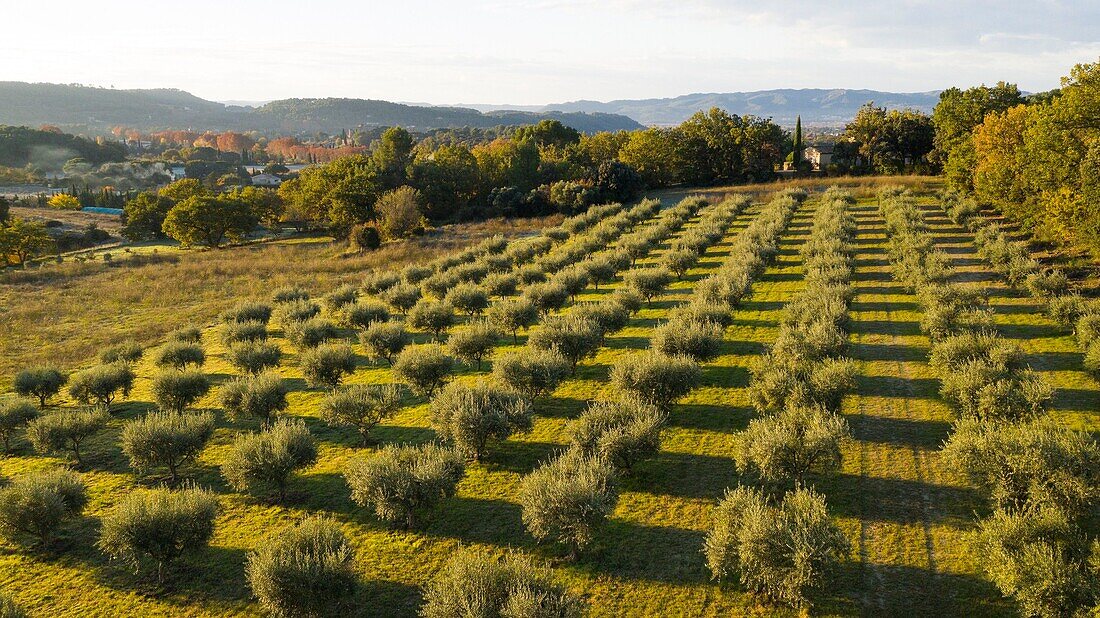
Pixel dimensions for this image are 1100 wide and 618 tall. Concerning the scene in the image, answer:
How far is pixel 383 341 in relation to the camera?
102 ft

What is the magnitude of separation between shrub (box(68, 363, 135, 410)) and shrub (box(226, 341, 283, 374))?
457 cm

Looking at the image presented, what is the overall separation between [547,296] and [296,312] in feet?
55.6

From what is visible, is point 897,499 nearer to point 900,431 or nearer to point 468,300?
point 900,431

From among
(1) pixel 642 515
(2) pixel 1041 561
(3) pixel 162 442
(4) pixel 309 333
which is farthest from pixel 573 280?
(2) pixel 1041 561

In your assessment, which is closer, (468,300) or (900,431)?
(900,431)

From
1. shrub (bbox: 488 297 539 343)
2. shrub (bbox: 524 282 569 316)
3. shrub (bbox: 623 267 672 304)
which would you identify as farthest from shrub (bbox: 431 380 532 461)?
shrub (bbox: 623 267 672 304)

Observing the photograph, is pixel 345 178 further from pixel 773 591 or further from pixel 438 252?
pixel 773 591

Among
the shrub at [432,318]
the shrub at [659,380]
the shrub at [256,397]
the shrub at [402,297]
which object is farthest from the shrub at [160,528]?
the shrub at [402,297]

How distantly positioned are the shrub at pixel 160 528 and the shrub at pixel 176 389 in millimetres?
11913

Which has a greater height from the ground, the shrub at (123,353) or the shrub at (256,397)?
the shrub at (256,397)

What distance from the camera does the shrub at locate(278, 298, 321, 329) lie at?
1538 inches

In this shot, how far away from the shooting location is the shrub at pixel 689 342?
1001 inches

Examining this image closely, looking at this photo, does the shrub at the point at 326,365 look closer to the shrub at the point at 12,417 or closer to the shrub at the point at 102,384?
the shrub at the point at 102,384

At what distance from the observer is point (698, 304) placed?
104 feet
